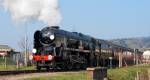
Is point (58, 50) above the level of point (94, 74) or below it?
above

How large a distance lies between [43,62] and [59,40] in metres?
2.76

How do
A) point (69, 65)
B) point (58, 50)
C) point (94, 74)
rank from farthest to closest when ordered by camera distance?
point (69, 65) → point (58, 50) → point (94, 74)

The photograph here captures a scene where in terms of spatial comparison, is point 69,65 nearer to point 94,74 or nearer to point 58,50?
point 58,50

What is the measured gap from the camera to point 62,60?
42.1 meters

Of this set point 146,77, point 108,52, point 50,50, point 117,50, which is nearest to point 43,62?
point 50,50

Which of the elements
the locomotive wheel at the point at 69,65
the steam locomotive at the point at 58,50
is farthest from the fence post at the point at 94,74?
the locomotive wheel at the point at 69,65

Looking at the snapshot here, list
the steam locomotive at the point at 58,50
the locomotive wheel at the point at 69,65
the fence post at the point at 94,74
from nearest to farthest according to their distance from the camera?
the fence post at the point at 94,74
the steam locomotive at the point at 58,50
the locomotive wheel at the point at 69,65

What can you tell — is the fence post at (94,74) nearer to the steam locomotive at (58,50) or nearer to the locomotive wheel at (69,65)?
the steam locomotive at (58,50)

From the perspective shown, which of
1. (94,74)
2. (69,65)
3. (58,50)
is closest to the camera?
(94,74)

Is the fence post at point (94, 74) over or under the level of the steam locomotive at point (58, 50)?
under

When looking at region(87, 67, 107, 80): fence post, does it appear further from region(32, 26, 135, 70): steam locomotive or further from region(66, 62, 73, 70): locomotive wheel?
region(66, 62, 73, 70): locomotive wheel

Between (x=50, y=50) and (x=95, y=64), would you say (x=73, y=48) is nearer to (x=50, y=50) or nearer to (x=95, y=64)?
(x=50, y=50)

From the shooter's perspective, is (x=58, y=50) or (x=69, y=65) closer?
(x=58, y=50)

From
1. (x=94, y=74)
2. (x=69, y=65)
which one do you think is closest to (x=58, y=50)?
(x=69, y=65)
